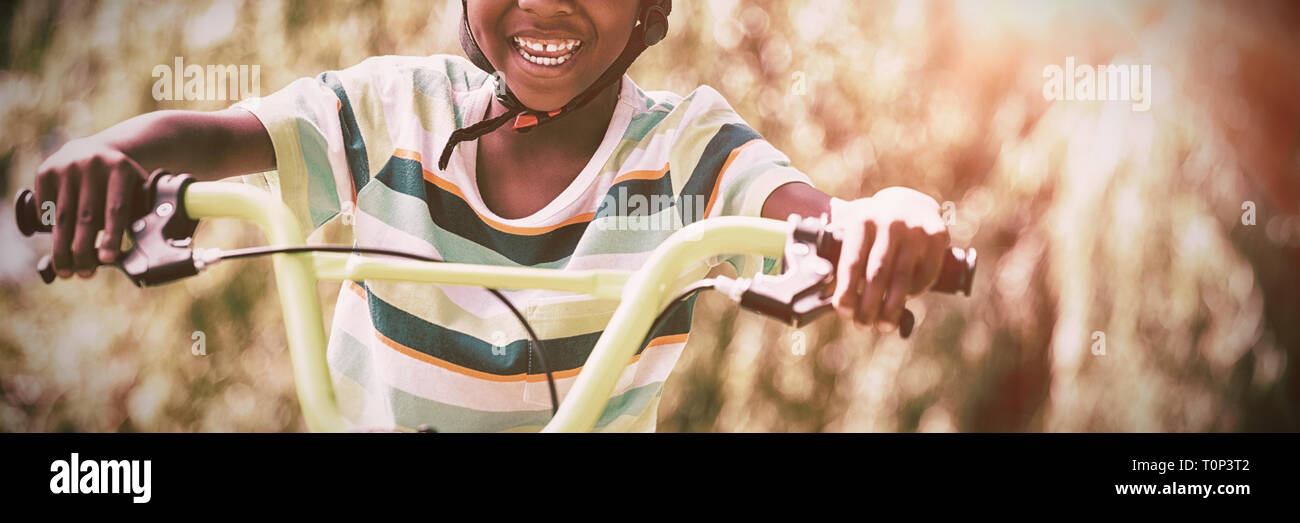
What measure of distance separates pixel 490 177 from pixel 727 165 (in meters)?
0.35

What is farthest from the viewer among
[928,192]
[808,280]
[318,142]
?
[928,192]

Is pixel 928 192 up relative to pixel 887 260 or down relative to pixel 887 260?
up

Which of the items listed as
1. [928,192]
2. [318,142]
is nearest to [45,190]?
[318,142]

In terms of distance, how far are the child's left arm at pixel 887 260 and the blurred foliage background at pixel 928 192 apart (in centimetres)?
53

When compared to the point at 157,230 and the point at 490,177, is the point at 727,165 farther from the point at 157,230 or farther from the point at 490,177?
the point at 157,230

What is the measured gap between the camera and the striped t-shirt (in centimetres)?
125

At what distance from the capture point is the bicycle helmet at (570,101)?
1274 mm

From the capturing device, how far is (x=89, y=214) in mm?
1021

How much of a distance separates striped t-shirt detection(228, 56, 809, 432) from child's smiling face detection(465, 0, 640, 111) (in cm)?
7

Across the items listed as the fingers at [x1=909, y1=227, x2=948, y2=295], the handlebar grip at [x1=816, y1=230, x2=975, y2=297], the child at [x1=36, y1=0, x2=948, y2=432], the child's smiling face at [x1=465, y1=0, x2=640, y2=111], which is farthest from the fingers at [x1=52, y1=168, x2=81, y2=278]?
the fingers at [x1=909, y1=227, x2=948, y2=295]

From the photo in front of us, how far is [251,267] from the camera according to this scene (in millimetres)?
1496

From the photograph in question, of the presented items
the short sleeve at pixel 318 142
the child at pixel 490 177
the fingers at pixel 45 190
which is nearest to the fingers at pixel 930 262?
the child at pixel 490 177
